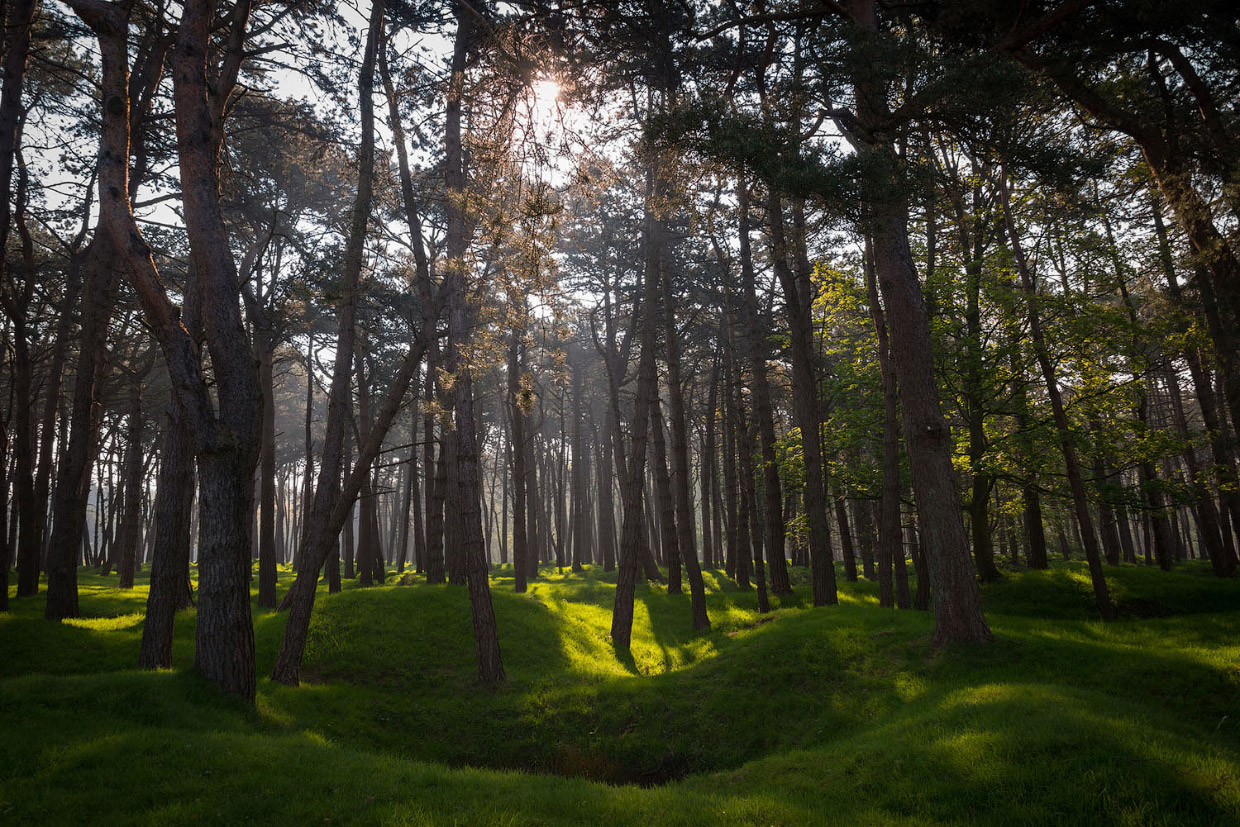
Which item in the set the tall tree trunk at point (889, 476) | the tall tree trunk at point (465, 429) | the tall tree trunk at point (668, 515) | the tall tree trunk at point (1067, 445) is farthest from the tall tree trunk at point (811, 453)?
the tall tree trunk at point (465, 429)

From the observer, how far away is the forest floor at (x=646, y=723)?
5805mm

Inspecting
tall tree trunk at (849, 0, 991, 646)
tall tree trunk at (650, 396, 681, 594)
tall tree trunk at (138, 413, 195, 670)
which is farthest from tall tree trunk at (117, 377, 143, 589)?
tall tree trunk at (849, 0, 991, 646)

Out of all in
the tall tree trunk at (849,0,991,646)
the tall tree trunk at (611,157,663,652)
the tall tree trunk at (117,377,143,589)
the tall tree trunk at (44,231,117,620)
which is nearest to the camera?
the tall tree trunk at (849,0,991,646)

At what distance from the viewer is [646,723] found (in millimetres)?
10312

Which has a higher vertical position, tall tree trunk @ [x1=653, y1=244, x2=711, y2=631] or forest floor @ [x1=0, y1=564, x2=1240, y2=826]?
tall tree trunk @ [x1=653, y1=244, x2=711, y2=631]

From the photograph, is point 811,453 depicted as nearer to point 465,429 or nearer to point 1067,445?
point 1067,445

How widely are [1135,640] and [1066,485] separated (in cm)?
671

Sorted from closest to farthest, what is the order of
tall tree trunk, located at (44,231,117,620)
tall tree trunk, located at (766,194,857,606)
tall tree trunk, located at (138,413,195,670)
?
tall tree trunk, located at (138,413,195,670) < tall tree trunk, located at (44,231,117,620) < tall tree trunk, located at (766,194,857,606)

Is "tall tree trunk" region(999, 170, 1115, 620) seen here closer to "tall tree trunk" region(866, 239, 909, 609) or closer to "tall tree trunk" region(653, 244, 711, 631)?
"tall tree trunk" region(866, 239, 909, 609)

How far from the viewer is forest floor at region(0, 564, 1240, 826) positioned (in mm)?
5805

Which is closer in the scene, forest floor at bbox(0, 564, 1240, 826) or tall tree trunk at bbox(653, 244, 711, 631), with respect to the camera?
forest floor at bbox(0, 564, 1240, 826)

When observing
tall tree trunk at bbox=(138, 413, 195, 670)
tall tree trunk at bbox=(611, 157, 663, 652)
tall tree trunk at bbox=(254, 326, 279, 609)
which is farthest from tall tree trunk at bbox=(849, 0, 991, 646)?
tall tree trunk at bbox=(254, 326, 279, 609)

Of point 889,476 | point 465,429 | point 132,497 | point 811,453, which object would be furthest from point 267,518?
point 889,476

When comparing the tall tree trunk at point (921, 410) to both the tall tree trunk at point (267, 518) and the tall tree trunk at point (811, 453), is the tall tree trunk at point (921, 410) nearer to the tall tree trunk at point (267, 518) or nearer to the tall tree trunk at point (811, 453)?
the tall tree trunk at point (811, 453)
